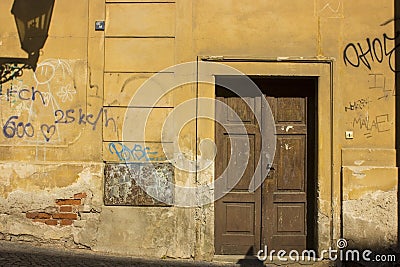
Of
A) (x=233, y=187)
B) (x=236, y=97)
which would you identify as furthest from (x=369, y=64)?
(x=233, y=187)

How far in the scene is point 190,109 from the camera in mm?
6539

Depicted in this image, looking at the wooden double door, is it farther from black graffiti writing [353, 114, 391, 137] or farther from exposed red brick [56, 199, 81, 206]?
exposed red brick [56, 199, 81, 206]

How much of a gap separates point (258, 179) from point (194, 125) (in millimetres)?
1067

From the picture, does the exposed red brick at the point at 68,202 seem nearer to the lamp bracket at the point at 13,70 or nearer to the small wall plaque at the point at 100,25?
the lamp bracket at the point at 13,70

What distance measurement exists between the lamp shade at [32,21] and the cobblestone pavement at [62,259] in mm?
2400

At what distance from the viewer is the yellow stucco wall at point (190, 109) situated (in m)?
6.48

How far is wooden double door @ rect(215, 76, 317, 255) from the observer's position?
22.0 feet

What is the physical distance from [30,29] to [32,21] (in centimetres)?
10

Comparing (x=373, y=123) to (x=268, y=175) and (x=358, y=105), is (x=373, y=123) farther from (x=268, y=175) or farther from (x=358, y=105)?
(x=268, y=175)

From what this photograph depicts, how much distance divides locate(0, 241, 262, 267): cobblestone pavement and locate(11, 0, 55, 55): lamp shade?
2400 mm

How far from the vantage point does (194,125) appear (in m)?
6.54

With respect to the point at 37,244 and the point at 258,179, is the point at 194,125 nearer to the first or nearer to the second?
the point at 258,179

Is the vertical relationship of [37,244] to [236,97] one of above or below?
below

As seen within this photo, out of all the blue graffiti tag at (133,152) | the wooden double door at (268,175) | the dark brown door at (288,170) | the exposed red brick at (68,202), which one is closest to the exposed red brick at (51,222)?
the exposed red brick at (68,202)
